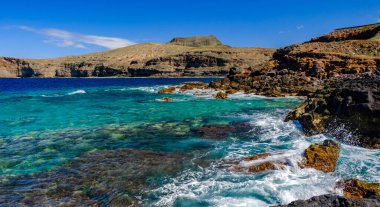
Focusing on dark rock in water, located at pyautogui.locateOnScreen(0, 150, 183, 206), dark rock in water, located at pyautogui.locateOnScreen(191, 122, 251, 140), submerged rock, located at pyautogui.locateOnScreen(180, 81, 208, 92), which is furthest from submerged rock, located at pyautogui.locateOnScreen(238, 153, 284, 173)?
submerged rock, located at pyautogui.locateOnScreen(180, 81, 208, 92)

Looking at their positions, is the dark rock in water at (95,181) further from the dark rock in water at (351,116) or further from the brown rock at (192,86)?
the brown rock at (192,86)

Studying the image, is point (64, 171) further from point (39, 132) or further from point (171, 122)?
point (171, 122)

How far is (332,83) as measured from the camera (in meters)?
41.7

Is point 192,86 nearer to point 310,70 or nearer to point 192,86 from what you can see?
point 192,86

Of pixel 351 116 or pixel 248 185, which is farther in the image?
pixel 351 116

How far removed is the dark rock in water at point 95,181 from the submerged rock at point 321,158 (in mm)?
5627

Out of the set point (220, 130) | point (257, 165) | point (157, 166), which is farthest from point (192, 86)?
point (257, 165)

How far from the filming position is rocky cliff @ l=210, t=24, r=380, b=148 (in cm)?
1755

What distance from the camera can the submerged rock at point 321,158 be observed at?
1327 cm

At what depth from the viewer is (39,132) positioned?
78.3 ft

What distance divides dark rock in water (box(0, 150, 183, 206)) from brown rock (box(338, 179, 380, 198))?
22.0 feet

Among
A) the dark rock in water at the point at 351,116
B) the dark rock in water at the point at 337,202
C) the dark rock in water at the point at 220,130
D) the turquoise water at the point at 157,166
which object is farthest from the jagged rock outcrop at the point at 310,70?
the dark rock in water at the point at 337,202

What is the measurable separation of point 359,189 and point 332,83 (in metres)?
34.6

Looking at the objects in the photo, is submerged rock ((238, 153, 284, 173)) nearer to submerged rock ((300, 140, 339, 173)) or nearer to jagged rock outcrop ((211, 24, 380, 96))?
submerged rock ((300, 140, 339, 173))
